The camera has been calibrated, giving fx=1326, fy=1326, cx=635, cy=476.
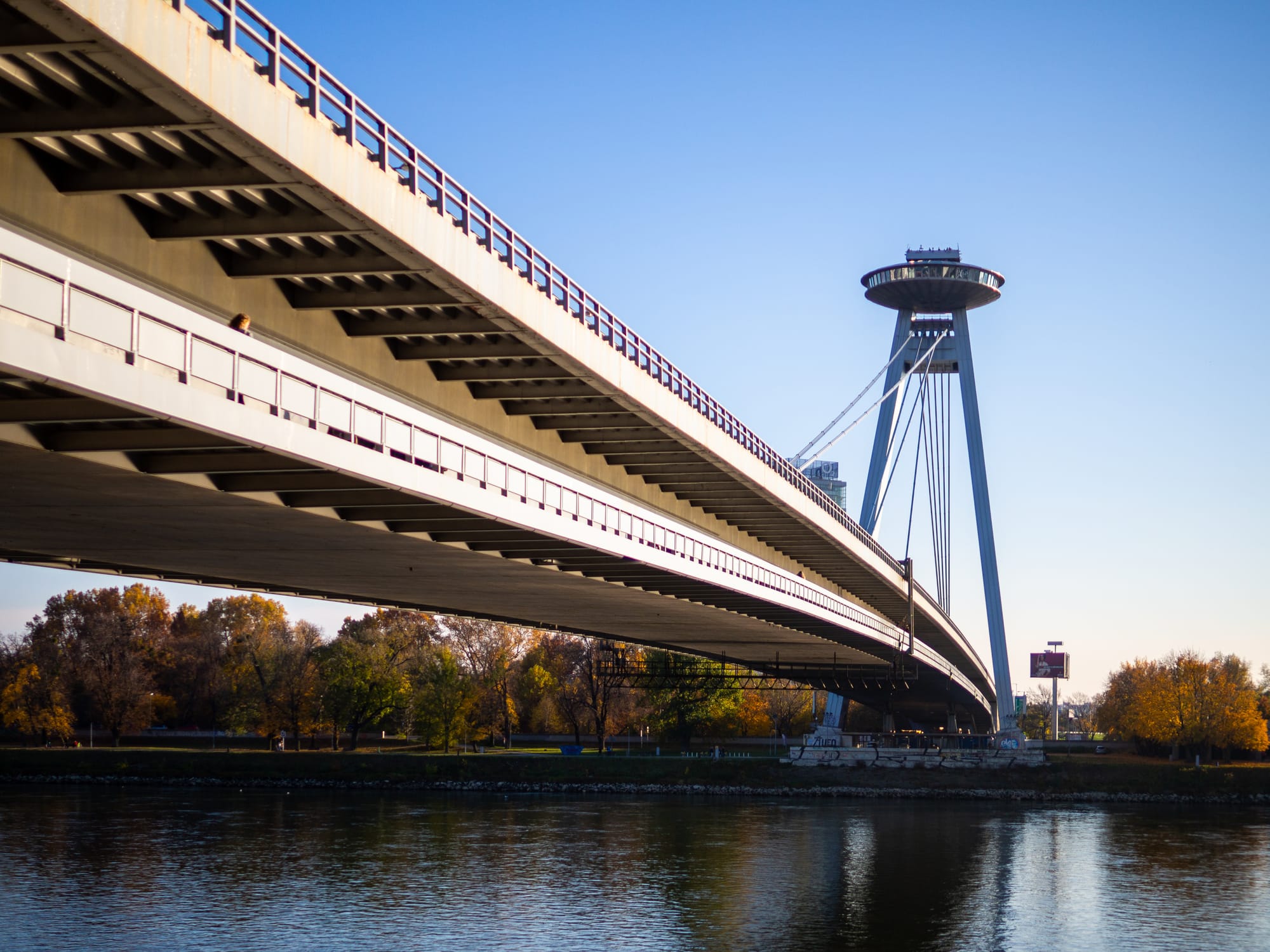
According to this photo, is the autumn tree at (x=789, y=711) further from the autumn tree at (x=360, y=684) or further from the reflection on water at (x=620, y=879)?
the reflection on water at (x=620, y=879)

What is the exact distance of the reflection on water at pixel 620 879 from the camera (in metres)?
30.9

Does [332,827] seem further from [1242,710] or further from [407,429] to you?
[1242,710]

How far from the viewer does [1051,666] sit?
151 metres

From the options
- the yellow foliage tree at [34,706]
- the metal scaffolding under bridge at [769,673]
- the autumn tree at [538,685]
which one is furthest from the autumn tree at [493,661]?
the yellow foliage tree at [34,706]

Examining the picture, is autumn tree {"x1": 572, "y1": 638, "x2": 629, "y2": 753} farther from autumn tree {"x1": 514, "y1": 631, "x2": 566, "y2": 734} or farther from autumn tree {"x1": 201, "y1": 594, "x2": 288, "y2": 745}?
autumn tree {"x1": 201, "y1": 594, "x2": 288, "y2": 745}

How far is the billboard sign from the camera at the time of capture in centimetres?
15050

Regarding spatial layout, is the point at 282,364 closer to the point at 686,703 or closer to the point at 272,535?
the point at 272,535

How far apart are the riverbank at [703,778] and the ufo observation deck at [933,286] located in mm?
27261

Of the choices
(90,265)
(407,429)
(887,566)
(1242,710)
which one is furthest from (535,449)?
(1242,710)

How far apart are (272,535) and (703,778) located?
1938 inches

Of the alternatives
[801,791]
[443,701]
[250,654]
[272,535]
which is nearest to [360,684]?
[443,701]

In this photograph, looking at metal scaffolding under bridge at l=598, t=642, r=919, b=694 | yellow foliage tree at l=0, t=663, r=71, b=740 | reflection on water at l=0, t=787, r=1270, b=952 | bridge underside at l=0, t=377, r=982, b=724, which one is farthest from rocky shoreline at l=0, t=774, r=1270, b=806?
yellow foliage tree at l=0, t=663, r=71, b=740

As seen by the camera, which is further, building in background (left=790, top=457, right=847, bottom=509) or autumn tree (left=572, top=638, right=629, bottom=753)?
building in background (left=790, top=457, right=847, bottom=509)

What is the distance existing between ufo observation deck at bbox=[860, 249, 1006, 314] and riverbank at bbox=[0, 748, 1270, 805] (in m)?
27.3
